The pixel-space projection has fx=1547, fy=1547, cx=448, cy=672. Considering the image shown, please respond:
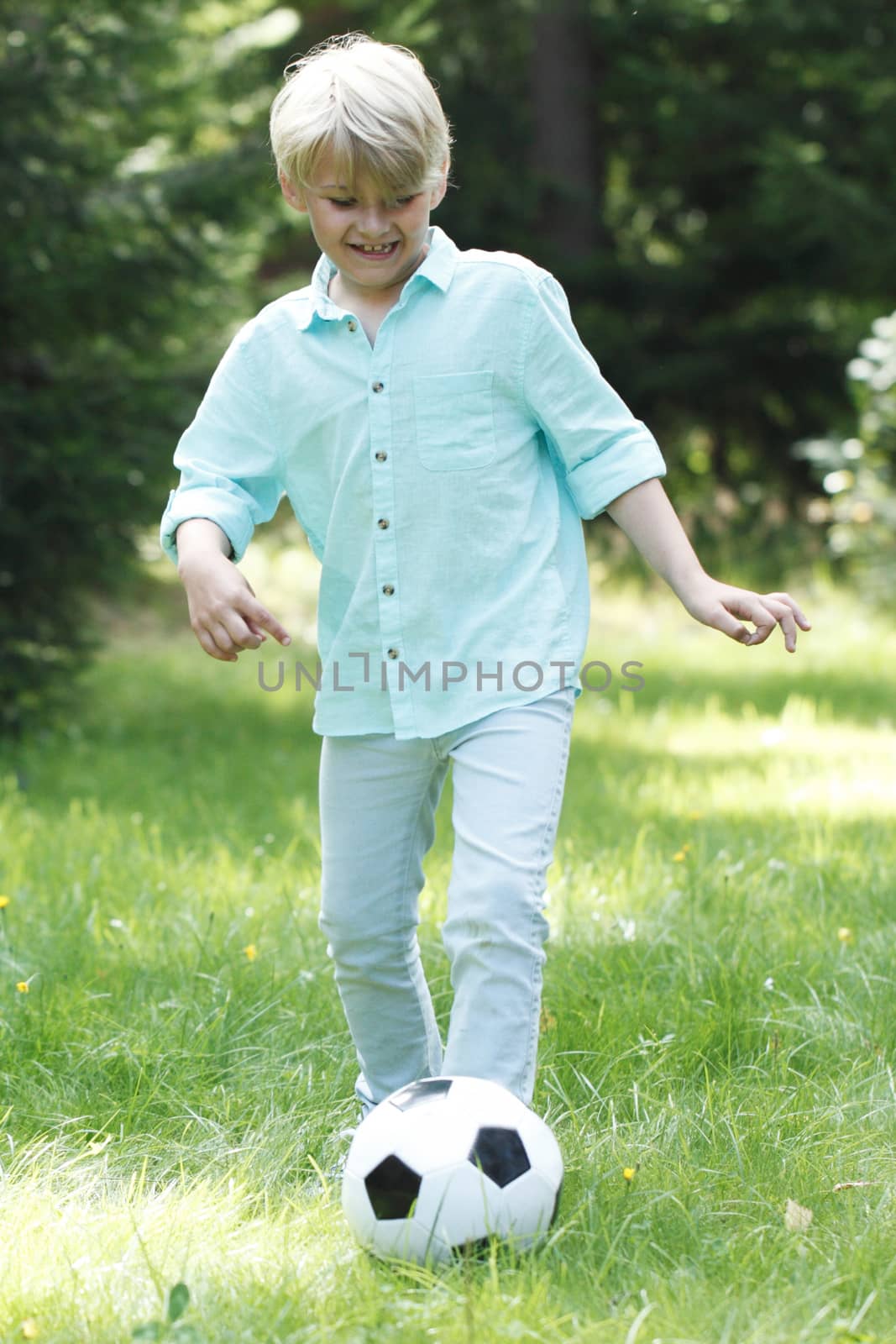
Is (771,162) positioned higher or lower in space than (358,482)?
higher

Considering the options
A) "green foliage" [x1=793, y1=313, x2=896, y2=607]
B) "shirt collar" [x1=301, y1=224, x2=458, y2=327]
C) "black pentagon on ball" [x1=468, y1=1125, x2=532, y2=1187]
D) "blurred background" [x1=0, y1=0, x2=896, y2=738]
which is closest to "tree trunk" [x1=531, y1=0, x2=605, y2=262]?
"blurred background" [x1=0, y1=0, x2=896, y2=738]

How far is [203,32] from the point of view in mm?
8141

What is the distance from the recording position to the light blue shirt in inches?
101

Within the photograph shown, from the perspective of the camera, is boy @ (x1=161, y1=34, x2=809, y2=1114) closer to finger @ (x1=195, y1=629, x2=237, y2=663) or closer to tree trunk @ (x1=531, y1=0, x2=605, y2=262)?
finger @ (x1=195, y1=629, x2=237, y2=663)

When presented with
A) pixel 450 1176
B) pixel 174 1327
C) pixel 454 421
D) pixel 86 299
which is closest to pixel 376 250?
pixel 454 421

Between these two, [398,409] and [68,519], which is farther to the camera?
[68,519]

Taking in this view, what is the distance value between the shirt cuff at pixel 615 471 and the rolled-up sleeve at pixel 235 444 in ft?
1.78

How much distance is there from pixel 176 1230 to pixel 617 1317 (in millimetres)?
688

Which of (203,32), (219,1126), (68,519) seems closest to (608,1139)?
(219,1126)

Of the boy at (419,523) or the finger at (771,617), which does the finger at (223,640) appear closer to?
the boy at (419,523)

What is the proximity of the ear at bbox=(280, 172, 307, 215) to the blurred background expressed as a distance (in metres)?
3.94

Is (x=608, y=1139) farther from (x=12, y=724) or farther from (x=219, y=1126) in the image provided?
(x=12, y=724)

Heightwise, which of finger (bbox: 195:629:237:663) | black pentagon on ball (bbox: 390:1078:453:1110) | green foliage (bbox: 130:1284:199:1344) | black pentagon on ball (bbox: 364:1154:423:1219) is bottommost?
green foliage (bbox: 130:1284:199:1344)

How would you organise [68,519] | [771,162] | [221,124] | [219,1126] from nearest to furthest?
[219,1126], [68,519], [221,124], [771,162]
